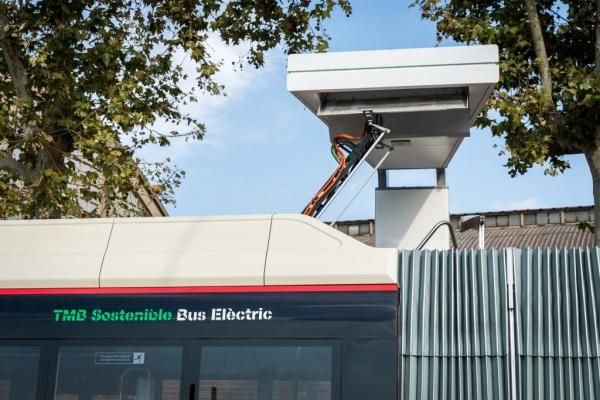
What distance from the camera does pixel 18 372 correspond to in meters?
7.86

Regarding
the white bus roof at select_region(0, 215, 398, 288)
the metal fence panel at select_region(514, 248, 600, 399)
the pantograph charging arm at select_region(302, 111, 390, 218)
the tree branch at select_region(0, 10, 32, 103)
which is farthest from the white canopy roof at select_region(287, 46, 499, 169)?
the tree branch at select_region(0, 10, 32, 103)

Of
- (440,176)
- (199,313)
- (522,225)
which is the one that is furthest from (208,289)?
(522,225)

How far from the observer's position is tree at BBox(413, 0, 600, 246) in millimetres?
14711

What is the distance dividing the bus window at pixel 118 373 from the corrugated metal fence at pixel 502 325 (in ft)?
6.00

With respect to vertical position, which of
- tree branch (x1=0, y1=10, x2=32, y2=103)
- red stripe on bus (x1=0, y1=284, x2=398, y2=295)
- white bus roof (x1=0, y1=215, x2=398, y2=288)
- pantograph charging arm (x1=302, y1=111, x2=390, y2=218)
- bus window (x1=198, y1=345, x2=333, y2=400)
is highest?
tree branch (x1=0, y1=10, x2=32, y2=103)

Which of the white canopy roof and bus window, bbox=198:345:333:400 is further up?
the white canopy roof

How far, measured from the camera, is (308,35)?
17.5m

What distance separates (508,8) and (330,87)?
796cm

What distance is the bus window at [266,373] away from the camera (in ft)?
23.7

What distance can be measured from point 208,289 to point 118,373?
977mm

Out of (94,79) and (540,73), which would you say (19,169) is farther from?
(540,73)

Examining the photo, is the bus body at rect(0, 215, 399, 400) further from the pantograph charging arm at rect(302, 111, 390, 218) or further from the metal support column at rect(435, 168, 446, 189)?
the metal support column at rect(435, 168, 446, 189)

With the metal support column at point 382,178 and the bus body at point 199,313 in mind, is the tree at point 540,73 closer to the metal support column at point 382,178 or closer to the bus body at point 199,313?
the metal support column at point 382,178

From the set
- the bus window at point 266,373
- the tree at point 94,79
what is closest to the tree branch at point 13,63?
the tree at point 94,79
